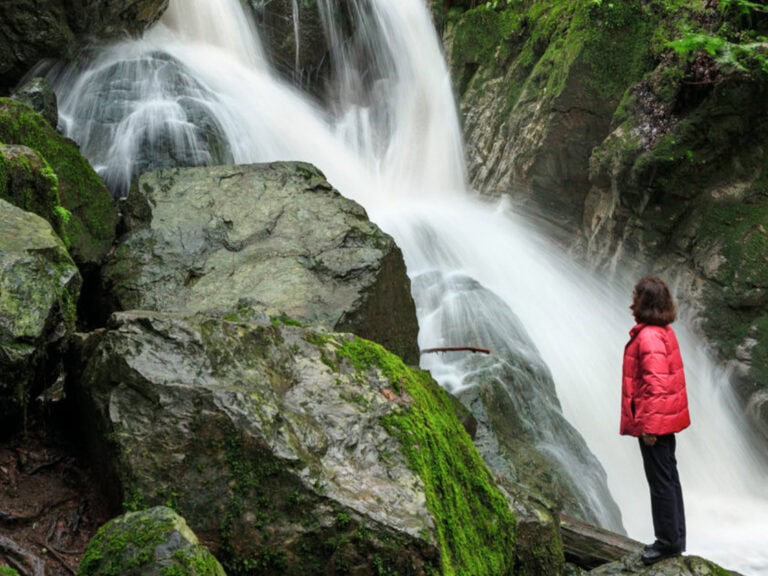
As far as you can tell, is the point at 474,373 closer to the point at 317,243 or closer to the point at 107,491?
the point at 317,243

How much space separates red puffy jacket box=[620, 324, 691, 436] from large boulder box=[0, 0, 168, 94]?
767 centimetres

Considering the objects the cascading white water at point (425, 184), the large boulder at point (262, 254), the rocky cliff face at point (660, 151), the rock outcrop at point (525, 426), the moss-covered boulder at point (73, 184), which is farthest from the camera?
the rocky cliff face at point (660, 151)

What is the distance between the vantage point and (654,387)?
4035mm

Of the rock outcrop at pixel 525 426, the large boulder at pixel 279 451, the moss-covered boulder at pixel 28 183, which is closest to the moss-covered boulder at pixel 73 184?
the moss-covered boulder at pixel 28 183

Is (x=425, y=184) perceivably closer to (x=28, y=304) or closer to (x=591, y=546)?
(x=591, y=546)

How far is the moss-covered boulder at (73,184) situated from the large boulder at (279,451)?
2.71 meters

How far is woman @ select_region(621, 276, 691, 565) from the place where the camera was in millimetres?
4035

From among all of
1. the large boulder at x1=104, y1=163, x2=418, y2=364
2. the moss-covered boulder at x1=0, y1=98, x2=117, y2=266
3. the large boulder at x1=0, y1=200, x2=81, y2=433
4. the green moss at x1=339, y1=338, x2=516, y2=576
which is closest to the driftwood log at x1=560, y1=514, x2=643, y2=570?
the green moss at x1=339, y1=338, x2=516, y2=576

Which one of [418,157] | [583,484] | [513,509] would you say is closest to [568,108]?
[418,157]

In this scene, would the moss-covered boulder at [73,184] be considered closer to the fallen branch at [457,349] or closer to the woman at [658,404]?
the fallen branch at [457,349]

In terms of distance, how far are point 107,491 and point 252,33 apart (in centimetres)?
1144

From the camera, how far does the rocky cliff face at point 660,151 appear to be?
27.3 ft

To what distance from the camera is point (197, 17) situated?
12125 millimetres

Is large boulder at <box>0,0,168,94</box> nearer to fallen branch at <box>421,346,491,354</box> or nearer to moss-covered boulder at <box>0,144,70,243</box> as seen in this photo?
moss-covered boulder at <box>0,144,70,243</box>
